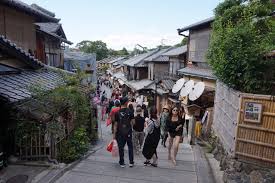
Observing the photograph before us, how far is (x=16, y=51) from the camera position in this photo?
9.29m

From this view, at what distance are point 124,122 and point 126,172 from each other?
4.69 feet

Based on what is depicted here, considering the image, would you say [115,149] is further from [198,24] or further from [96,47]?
[96,47]

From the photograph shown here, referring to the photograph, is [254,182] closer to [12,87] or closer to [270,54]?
[270,54]

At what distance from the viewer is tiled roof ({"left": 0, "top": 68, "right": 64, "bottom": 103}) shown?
716cm

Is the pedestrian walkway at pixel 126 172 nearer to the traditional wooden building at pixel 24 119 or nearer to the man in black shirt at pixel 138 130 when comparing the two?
the man in black shirt at pixel 138 130

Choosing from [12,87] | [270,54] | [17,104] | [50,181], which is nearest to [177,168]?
[50,181]

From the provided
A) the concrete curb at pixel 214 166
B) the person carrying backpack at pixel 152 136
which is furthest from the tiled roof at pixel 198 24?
the person carrying backpack at pixel 152 136

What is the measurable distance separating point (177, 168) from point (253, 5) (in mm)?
6229

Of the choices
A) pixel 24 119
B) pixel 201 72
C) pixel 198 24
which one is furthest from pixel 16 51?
pixel 198 24

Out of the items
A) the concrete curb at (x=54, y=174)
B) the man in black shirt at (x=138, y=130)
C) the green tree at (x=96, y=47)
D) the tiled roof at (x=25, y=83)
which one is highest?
the green tree at (x=96, y=47)

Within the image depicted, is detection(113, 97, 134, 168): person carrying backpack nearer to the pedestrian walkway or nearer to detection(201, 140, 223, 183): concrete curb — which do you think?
the pedestrian walkway

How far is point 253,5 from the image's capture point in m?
8.82

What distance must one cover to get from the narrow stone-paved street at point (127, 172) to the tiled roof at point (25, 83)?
8.78 feet

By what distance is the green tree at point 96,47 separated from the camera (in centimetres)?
8631
